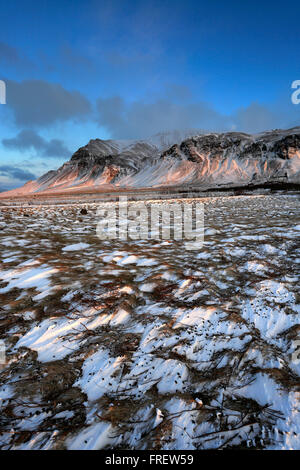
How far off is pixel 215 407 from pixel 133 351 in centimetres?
96

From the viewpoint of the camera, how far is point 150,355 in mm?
2369

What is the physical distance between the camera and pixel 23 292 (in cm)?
357

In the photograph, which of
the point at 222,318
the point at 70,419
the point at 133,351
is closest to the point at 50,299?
the point at 133,351

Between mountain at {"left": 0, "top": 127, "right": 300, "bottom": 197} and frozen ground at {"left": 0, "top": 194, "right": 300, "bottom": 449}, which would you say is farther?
mountain at {"left": 0, "top": 127, "right": 300, "bottom": 197}

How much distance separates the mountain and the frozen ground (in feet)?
407

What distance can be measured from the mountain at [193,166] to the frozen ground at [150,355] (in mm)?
124019

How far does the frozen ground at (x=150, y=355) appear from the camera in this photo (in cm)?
164

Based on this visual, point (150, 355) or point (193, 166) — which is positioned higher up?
point (193, 166)

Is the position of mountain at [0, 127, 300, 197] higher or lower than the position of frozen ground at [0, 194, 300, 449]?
higher

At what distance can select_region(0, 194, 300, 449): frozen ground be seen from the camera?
1.64 m

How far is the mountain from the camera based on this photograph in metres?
130

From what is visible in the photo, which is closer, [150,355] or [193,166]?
[150,355]

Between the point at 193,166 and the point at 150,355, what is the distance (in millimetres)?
158005
